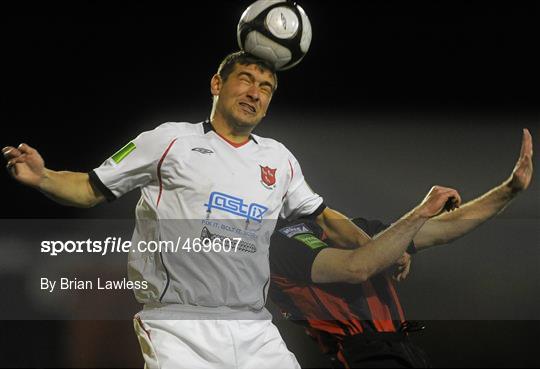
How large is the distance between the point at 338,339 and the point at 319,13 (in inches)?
60.5

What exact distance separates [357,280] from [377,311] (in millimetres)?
218

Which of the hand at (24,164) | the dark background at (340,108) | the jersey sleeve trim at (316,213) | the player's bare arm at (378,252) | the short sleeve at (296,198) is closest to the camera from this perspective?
the hand at (24,164)

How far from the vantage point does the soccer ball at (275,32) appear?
2.61m

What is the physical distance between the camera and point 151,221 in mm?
2416

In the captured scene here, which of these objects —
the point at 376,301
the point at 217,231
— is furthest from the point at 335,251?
the point at 217,231

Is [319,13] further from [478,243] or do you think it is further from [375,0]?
[478,243]

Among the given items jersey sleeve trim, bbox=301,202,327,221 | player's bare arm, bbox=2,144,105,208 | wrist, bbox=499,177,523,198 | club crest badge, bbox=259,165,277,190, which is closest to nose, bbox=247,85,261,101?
club crest badge, bbox=259,165,277,190

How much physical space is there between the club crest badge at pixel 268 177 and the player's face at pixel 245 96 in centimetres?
16

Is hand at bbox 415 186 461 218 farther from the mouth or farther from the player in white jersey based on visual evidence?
the mouth

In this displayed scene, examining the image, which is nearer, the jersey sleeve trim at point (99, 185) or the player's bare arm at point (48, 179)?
the player's bare arm at point (48, 179)

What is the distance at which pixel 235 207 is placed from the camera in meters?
2.50

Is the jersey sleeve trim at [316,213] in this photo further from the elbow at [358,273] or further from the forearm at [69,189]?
the forearm at [69,189]

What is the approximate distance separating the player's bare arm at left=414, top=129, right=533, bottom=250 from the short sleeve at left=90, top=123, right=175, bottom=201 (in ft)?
3.51

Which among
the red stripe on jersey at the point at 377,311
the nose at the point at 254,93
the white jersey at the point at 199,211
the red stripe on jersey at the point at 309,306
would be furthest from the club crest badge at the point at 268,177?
the red stripe on jersey at the point at 377,311
